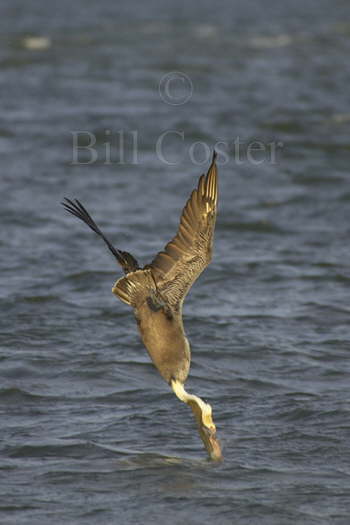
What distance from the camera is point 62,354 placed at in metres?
8.01

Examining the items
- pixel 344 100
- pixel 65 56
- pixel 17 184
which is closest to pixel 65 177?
pixel 17 184

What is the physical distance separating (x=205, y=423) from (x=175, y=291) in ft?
2.61

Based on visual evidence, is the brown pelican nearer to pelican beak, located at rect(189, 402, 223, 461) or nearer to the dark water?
pelican beak, located at rect(189, 402, 223, 461)

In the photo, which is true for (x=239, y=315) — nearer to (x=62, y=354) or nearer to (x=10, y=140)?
(x=62, y=354)

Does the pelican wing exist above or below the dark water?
above

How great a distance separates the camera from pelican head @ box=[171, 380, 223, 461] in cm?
620

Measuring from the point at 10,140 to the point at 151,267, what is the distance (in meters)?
9.19

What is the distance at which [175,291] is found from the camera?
6430 millimetres
